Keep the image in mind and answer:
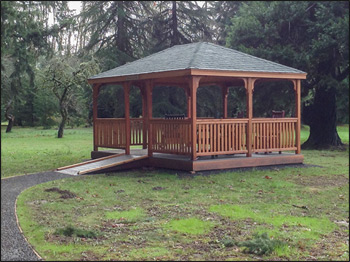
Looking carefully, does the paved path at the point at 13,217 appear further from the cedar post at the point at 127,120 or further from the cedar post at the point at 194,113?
the cedar post at the point at 194,113

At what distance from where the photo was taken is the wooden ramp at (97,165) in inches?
480

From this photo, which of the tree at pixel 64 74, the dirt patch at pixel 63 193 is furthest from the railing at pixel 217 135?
the tree at pixel 64 74

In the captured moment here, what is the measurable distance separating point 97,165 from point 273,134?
5050 millimetres

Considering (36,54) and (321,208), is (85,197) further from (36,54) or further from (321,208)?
(36,54)

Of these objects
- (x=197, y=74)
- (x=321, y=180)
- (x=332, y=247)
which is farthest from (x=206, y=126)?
(x=332, y=247)

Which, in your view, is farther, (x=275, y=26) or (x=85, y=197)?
(x=275, y=26)

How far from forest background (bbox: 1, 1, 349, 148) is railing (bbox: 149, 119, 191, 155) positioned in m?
3.32

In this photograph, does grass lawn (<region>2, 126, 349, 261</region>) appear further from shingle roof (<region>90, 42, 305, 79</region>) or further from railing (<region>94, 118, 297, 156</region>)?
shingle roof (<region>90, 42, 305, 79</region>)

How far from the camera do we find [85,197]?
8.99 m

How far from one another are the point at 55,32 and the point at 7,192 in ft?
15.8

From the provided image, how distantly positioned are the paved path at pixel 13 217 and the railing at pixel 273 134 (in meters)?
5.38

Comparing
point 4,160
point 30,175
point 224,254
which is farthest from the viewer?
point 4,160

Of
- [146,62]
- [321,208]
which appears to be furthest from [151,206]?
[146,62]

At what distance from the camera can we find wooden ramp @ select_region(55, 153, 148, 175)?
12188 mm
